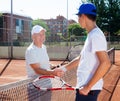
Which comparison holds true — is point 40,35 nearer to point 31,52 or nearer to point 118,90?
point 31,52

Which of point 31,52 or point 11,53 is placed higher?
point 31,52

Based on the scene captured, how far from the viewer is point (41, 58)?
4398 millimetres

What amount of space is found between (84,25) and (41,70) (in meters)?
1.20

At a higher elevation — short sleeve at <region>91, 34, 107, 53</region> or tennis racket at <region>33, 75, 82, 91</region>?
short sleeve at <region>91, 34, 107, 53</region>

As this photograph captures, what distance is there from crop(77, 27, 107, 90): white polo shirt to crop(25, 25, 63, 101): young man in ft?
3.15

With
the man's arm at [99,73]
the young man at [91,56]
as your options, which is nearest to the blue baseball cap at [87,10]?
the young man at [91,56]

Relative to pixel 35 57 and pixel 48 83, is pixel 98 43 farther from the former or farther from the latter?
pixel 48 83

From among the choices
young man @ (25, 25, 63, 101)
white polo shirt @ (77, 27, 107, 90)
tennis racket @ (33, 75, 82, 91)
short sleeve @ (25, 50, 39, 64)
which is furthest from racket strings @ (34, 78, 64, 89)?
white polo shirt @ (77, 27, 107, 90)

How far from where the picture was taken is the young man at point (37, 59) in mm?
4258

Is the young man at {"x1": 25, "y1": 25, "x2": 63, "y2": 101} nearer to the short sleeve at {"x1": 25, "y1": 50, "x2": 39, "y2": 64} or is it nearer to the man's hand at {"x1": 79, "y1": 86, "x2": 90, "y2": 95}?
the short sleeve at {"x1": 25, "y1": 50, "x2": 39, "y2": 64}

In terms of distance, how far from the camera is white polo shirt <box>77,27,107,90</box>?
10.3 ft

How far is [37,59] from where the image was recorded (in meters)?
4.30

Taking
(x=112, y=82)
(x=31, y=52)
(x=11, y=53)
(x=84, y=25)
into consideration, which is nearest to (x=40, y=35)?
(x=31, y=52)

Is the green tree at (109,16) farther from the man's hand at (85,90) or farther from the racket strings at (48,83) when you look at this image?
the man's hand at (85,90)
